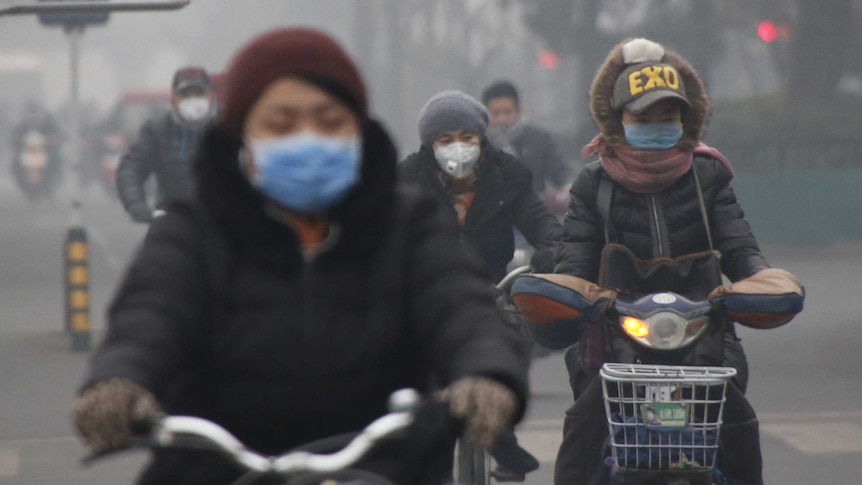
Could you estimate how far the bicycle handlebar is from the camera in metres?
3.06

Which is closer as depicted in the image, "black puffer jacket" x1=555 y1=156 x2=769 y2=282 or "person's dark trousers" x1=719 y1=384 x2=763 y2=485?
"person's dark trousers" x1=719 y1=384 x2=763 y2=485

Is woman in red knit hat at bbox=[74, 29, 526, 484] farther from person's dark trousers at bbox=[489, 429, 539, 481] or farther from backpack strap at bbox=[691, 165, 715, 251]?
person's dark trousers at bbox=[489, 429, 539, 481]

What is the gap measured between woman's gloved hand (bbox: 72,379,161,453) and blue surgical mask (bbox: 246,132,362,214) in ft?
1.43

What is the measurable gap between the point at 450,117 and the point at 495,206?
387 millimetres

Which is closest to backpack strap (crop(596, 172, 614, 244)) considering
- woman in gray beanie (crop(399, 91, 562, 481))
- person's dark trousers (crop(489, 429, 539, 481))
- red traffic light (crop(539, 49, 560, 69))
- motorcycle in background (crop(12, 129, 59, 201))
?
woman in gray beanie (crop(399, 91, 562, 481))

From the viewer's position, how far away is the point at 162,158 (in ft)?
36.2

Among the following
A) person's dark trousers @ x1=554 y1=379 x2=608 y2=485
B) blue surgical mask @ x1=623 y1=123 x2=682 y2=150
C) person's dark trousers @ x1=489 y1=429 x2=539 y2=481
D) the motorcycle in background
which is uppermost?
blue surgical mask @ x1=623 y1=123 x2=682 y2=150

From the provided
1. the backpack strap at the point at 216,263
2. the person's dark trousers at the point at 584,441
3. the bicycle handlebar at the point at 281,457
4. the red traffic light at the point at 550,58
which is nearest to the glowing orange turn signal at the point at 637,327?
the person's dark trousers at the point at 584,441

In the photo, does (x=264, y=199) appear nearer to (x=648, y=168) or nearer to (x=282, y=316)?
(x=282, y=316)

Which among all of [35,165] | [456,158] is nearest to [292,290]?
[456,158]

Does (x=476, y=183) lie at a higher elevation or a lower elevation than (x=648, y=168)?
lower

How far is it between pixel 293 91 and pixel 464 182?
4.31m

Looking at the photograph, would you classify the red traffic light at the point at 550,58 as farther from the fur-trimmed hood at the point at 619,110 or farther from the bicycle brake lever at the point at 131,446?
the bicycle brake lever at the point at 131,446

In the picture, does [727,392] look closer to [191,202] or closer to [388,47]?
[191,202]
